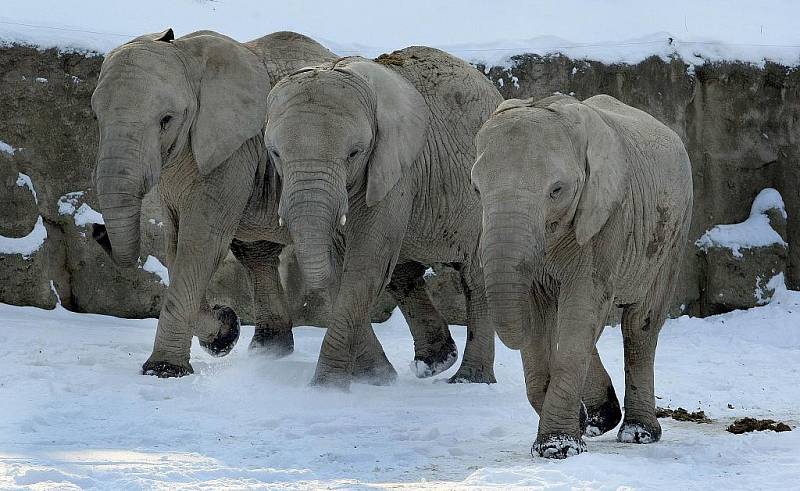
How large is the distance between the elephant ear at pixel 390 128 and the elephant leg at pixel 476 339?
129cm

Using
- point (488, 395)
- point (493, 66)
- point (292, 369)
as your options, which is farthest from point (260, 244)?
point (493, 66)

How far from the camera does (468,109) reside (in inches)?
352

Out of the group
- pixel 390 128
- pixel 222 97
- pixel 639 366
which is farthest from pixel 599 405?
pixel 222 97

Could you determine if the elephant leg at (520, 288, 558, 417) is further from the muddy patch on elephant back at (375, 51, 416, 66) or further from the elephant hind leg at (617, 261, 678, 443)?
the muddy patch on elephant back at (375, 51, 416, 66)

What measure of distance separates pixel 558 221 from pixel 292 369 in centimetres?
301

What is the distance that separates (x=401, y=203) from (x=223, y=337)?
1793mm

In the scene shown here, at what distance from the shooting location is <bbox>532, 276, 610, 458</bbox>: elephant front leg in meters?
5.85

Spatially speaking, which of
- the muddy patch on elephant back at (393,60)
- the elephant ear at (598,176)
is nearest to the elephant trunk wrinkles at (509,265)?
the elephant ear at (598,176)

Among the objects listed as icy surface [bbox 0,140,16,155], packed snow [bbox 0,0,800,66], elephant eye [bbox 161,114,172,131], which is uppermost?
packed snow [bbox 0,0,800,66]

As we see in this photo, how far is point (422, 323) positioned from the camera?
952cm

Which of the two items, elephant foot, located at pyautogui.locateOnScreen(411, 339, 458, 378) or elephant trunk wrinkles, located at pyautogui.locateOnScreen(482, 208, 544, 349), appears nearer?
elephant trunk wrinkles, located at pyautogui.locateOnScreen(482, 208, 544, 349)

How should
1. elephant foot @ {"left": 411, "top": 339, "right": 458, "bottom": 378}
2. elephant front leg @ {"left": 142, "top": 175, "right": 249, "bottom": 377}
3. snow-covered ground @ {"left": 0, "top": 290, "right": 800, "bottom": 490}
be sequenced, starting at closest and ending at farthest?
snow-covered ground @ {"left": 0, "top": 290, "right": 800, "bottom": 490} < elephant front leg @ {"left": 142, "top": 175, "right": 249, "bottom": 377} < elephant foot @ {"left": 411, "top": 339, "right": 458, "bottom": 378}

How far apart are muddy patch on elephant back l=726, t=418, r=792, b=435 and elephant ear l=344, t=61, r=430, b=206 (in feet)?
7.92

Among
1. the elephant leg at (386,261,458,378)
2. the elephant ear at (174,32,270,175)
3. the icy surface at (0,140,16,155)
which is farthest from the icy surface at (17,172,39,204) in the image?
the elephant leg at (386,261,458,378)
